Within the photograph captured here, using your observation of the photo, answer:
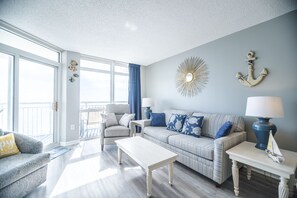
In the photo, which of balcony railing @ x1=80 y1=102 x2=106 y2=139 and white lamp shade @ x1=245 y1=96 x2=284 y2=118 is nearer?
white lamp shade @ x1=245 y1=96 x2=284 y2=118

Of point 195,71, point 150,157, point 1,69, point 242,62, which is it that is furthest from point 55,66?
point 242,62

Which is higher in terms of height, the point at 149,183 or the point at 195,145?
the point at 195,145

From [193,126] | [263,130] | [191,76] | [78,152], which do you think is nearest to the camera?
[263,130]

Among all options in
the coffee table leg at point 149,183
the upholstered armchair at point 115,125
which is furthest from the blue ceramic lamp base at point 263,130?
the upholstered armchair at point 115,125

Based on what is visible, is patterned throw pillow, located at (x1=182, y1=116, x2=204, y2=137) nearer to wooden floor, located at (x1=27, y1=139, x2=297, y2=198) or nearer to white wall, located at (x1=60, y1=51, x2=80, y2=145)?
wooden floor, located at (x1=27, y1=139, x2=297, y2=198)

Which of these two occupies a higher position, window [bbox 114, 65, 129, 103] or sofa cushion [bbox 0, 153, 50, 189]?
window [bbox 114, 65, 129, 103]

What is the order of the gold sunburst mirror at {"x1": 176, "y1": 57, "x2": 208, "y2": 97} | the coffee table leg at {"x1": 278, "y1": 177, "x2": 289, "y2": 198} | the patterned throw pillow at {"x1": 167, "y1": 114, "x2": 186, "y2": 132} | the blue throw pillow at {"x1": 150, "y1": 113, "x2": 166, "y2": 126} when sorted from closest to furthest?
the coffee table leg at {"x1": 278, "y1": 177, "x2": 289, "y2": 198}, the patterned throw pillow at {"x1": 167, "y1": 114, "x2": 186, "y2": 132}, the gold sunburst mirror at {"x1": 176, "y1": 57, "x2": 208, "y2": 97}, the blue throw pillow at {"x1": 150, "y1": 113, "x2": 166, "y2": 126}

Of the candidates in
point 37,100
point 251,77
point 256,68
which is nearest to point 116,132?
point 37,100

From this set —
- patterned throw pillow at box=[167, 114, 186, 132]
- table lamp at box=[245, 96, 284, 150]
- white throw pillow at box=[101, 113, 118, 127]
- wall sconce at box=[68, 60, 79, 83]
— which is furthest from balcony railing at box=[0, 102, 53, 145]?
table lamp at box=[245, 96, 284, 150]

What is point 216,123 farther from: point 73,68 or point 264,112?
point 73,68

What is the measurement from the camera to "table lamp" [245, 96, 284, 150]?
1.49m

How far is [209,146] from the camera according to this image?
71.9 inches

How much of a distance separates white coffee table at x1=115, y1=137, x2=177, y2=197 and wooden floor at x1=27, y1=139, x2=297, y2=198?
204mm

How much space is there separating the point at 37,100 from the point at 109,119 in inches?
65.1
